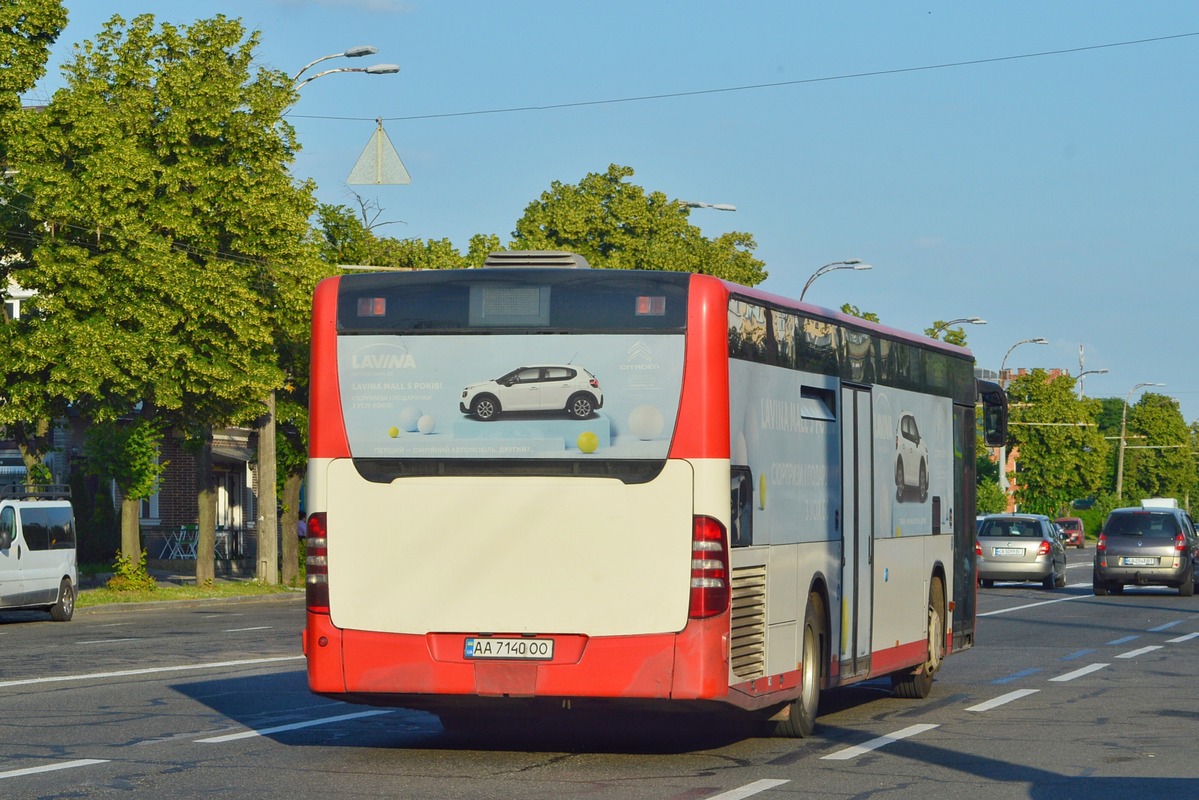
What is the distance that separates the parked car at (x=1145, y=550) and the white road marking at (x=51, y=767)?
29.0m

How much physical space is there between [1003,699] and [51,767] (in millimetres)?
8083

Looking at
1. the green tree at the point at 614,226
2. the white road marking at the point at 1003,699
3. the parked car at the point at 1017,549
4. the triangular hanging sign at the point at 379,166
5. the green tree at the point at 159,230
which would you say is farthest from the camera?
the green tree at the point at 614,226

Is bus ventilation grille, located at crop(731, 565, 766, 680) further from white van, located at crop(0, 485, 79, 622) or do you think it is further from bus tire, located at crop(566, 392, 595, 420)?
white van, located at crop(0, 485, 79, 622)

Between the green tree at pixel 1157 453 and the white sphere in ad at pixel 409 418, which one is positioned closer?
the white sphere in ad at pixel 409 418

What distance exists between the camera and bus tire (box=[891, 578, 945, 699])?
1595cm

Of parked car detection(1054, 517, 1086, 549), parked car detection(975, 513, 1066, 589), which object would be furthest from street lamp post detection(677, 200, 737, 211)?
parked car detection(1054, 517, 1086, 549)

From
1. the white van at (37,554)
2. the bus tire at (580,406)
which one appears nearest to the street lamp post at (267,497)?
the white van at (37,554)

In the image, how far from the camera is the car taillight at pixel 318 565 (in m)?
10.9

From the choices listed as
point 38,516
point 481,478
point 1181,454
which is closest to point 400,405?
point 481,478

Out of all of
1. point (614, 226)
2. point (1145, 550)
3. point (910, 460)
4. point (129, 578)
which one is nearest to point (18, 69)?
point (129, 578)

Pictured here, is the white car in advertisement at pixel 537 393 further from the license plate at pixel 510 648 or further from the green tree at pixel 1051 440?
the green tree at pixel 1051 440

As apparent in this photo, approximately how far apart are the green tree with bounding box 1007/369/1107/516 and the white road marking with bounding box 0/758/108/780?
→ 91.1m

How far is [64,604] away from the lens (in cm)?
3052

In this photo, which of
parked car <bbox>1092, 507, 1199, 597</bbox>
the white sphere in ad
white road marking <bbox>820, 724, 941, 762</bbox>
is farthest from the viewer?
parked car <bbox>1092, 507, 1199, 597</bbox>
